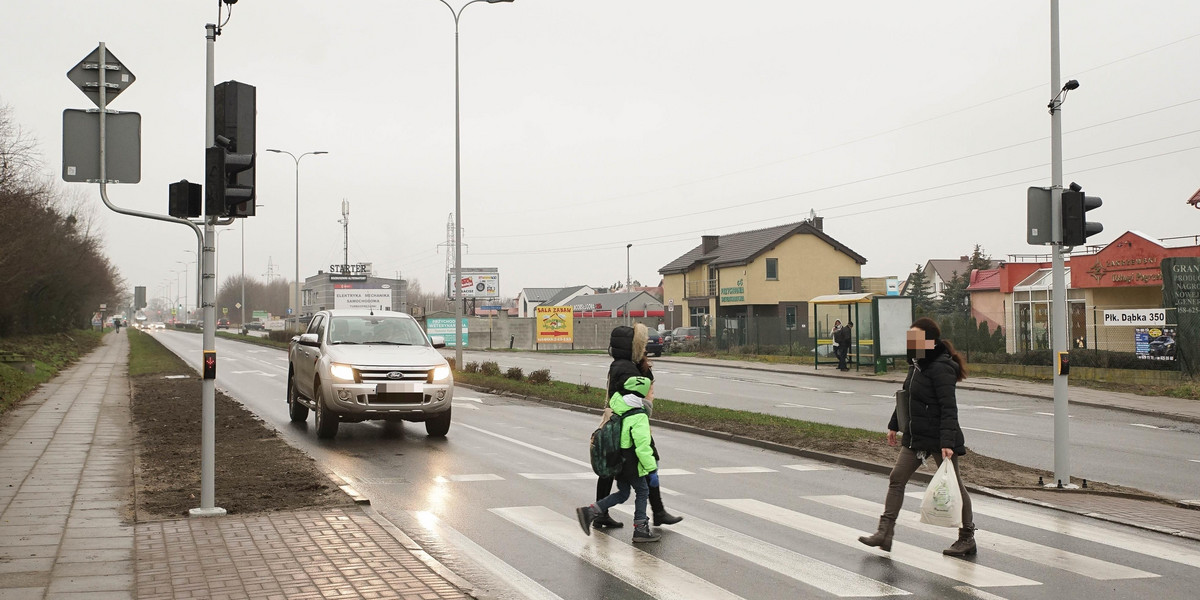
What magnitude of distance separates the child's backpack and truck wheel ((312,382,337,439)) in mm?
7093

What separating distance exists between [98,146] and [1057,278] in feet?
31.9

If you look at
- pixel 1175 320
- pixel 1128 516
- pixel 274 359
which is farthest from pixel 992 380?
pixel 274 359

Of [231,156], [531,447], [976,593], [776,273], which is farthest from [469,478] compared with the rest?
[776,273]

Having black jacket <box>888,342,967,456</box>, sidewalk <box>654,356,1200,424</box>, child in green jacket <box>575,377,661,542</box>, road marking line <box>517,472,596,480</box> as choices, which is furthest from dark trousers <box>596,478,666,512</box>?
sidewalk <box>654,356,1200,424</box>

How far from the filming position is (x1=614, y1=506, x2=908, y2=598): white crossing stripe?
6176mm

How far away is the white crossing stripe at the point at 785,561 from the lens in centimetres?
618

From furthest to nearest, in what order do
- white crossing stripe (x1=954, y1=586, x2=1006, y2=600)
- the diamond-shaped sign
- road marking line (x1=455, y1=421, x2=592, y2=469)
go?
road marking line (x1=455, y1=421, x2=592, y2=469) → the diamond-shaped sign → white crossing stripe (x1=954, y1=586, x2=1006, y2=600)

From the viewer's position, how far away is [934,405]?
7.12m

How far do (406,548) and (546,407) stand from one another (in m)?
13.8

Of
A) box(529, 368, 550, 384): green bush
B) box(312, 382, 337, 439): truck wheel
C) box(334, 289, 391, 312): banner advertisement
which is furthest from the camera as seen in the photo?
box(334, 289, 391, 312): banner advertisement

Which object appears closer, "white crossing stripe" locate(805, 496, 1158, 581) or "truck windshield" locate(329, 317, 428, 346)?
"white crossing stripe" locate(805, 496, 1158, 581)

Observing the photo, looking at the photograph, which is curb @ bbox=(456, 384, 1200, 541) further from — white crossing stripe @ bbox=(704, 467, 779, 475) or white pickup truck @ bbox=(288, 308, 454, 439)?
white pickup truck @ bbox=(288, 308, 454, 439)

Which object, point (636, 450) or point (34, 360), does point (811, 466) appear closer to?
point (636, 450)

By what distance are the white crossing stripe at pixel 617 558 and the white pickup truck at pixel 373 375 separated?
16.7ft
